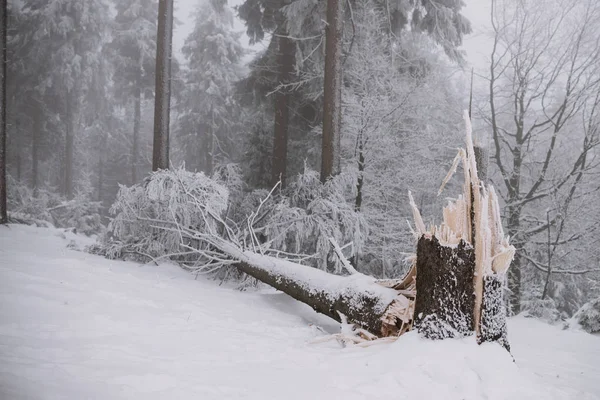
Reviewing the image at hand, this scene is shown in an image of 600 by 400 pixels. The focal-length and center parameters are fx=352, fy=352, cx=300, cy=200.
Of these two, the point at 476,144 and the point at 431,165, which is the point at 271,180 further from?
the point at 476,144

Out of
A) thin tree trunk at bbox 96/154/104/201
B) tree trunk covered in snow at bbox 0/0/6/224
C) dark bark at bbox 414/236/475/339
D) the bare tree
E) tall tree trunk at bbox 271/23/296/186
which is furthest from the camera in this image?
thin tree trunk at bbox 96/154/104/201

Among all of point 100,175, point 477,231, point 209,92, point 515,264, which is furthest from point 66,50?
point 477,231

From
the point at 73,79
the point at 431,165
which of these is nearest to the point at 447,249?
the point at 431,165

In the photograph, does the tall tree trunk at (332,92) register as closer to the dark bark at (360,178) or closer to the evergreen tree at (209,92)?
the dark bark at (360,178)

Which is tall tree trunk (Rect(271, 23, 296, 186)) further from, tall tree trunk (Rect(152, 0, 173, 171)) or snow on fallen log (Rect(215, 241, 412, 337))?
snow on fallen log (Rect(215, 241, 412, 337))

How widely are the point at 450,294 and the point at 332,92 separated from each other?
235 inches

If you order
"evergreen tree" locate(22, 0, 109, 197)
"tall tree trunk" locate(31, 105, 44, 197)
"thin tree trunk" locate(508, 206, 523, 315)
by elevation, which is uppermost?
"evergreen tree" locate(22, 0, 109, 197)

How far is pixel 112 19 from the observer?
24.7 meters

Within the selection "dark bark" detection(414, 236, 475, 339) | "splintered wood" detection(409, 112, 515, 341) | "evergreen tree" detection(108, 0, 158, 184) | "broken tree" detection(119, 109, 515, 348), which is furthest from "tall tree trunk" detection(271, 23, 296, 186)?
"evergreen tree" detection(108, 0, 158, 184)

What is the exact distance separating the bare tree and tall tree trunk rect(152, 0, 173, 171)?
8.63 meters

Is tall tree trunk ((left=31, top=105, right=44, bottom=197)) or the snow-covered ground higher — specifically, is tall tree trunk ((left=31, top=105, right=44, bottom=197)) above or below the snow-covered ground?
above

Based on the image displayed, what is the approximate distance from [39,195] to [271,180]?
14.6 metres

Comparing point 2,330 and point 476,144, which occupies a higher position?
point 476,144

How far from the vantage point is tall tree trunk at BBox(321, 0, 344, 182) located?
757cm
